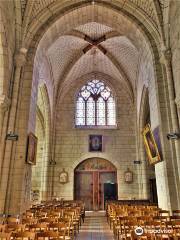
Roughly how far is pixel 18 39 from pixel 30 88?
233 cm

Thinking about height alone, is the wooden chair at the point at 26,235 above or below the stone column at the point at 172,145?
below

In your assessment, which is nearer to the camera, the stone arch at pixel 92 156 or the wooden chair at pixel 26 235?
the wooden chair at pixel 26 235

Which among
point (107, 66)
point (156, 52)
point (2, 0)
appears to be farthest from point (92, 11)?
point (107, 66)

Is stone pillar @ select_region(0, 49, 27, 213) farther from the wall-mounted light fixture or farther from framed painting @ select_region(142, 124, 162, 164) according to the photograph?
framed painting @ select_region(142, 124, 162, 164)

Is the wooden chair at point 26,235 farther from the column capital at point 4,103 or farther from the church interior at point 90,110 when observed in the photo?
the column capital at point 4,103

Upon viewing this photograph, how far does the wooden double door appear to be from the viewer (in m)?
17.0

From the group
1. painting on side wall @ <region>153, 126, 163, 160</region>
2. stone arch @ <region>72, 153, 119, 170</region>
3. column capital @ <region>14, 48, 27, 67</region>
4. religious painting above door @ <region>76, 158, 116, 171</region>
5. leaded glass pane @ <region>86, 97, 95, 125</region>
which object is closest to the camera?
painting on side wall @ <region>153, 126, 163, 160</region>

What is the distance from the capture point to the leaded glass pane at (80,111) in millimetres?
18766

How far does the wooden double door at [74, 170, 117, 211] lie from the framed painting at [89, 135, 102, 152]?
1.72 meters

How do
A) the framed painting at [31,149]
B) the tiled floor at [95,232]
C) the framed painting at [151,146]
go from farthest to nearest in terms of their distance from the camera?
1. the framed painting at [151,146]
2. the framed painting at [31,149]
3. the tiled floor at [95,232]

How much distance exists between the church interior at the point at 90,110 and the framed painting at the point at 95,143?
0.08 m

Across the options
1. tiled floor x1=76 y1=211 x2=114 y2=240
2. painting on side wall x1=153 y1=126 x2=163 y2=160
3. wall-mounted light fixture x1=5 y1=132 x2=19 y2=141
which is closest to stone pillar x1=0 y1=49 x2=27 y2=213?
wall-mounted light fixture x1=5 y1=132 x2=19 y2=141

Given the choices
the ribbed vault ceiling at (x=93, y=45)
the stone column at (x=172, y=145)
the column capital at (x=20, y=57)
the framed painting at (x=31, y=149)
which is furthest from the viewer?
the ribbed vault ceiling at (x=93, y=45)

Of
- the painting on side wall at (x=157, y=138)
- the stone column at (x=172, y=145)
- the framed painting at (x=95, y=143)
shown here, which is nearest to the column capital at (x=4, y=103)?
the painting on side wall at (x=157, y=138)
